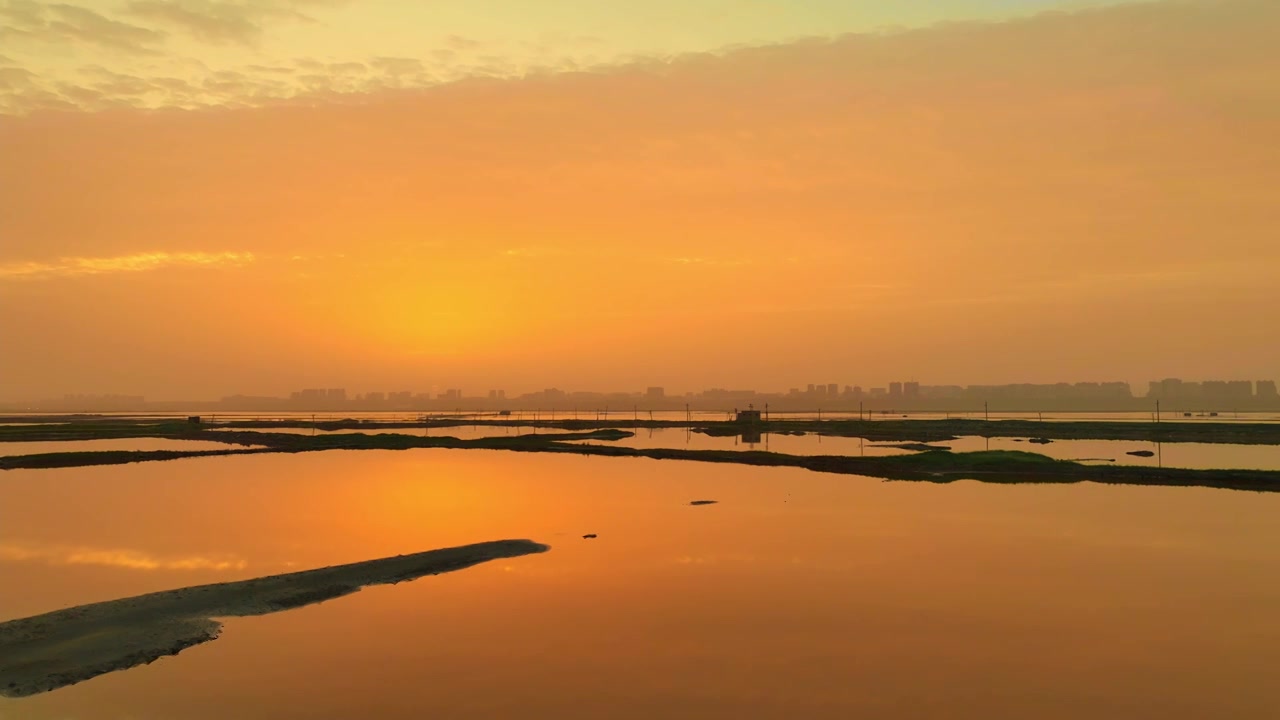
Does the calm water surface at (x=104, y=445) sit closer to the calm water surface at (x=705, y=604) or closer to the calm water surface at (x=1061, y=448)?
the calm water surface at (x=705, y=604)

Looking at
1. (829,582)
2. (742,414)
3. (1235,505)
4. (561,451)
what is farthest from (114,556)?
(742,414)

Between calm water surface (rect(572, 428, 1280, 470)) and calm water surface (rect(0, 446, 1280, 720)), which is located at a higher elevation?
calm water surface (rect(572, 428, 1280, 470))

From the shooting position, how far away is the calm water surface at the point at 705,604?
16594 millimetres

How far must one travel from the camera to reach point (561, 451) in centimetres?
8831

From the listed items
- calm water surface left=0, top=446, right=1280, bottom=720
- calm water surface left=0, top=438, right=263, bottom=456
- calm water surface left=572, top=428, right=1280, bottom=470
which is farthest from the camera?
calm water surface left=0, top=438, right=263, bottom=456

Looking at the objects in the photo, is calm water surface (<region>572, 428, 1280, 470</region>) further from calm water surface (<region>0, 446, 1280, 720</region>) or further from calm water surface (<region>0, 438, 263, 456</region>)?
calm water surface (<region>0, 438, 263, 456</region>)

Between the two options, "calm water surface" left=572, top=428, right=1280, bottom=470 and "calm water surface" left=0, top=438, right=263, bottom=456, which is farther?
"calm water surface" left=0, top=438, right=263, bottom=456

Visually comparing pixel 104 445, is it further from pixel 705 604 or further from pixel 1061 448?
pixel 1061 448

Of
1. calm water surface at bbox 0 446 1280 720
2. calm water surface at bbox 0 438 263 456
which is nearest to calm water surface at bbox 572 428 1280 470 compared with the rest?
calm water surface at bbox 0 446 1280 720

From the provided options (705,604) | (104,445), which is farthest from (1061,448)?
(104,445)

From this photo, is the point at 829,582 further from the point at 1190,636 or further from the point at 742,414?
the point at 742,414

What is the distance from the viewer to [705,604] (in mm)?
24203

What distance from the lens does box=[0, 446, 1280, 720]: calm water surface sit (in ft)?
54.4

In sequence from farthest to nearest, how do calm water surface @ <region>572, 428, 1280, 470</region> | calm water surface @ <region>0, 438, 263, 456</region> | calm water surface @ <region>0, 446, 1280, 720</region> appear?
calm water surface @ <region>0, 438, 263, 456</region>, calm water surface @ <region>572, 428, 1280, 470</region>, calm water surface @ <region>0, 446, 1280, 720</region>
